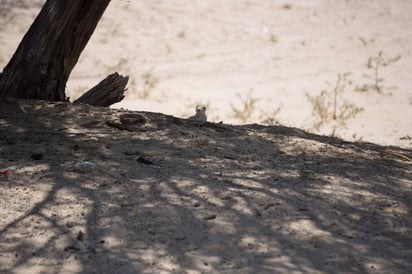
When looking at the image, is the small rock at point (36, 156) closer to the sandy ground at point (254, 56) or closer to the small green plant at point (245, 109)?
the sandy ground at point (254, 56)

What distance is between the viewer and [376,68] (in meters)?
10.3

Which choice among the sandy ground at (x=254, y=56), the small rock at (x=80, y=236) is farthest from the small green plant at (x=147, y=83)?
the small rock at (x=80, y=236)

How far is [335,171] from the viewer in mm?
4340

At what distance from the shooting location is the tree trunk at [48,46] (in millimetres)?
5277

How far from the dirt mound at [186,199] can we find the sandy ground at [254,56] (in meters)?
3.58

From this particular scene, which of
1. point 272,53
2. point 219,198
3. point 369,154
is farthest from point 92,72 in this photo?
point 219,198

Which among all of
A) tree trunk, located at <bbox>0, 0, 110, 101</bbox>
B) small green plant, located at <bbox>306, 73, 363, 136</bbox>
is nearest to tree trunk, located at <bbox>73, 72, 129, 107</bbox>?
tree trunk, located at <bbox>0, 0, 110, 101</bbox>

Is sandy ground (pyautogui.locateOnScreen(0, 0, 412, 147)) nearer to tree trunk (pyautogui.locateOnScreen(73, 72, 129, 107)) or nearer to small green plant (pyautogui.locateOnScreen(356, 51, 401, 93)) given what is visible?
small green plant (pyautogui.locateOnScreen(356, 51, 401, 93))

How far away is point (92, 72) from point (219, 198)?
7229 mm

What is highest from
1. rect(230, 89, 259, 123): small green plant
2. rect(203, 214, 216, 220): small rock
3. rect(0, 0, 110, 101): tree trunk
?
rect(0, 0, 110, 101): tree trunk

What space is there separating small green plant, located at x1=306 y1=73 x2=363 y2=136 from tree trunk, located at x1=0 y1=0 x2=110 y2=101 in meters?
3.75

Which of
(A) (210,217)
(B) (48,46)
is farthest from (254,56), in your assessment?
(A) (210,217)

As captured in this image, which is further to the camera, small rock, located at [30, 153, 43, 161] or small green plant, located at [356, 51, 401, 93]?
small green plant, located at [356, 51, 401, 93]

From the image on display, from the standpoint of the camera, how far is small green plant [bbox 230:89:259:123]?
8.80 metres
